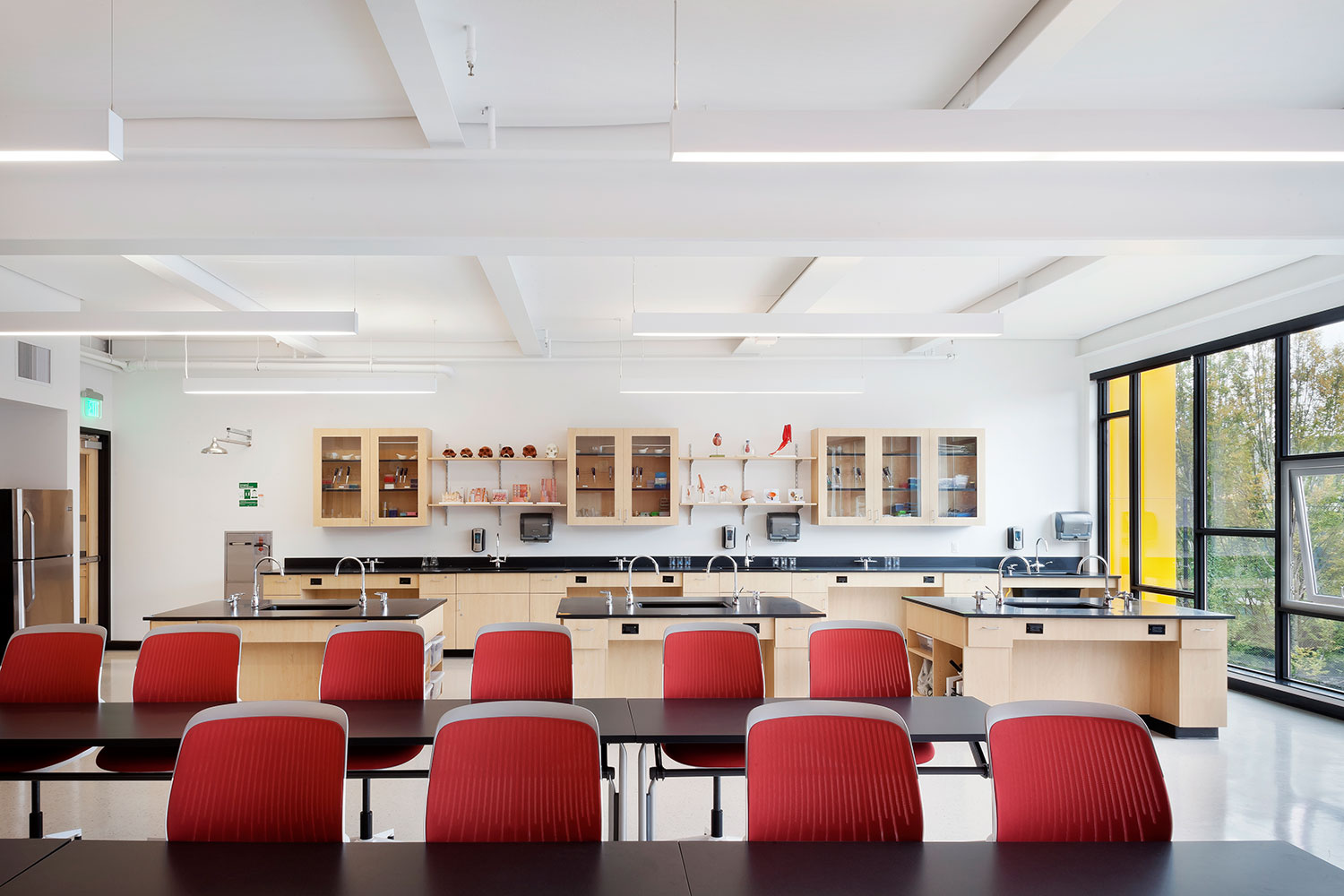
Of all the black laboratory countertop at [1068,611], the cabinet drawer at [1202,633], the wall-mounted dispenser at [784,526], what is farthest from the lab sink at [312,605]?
the cabinet drawer at [1202,633]

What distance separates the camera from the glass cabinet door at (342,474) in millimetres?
8273

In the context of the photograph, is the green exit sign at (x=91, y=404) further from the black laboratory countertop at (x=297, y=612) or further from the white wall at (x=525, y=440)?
the black laboratory countertop at (x=297, y=612)

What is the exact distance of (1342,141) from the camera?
239 cm

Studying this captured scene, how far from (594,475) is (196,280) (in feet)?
13.1

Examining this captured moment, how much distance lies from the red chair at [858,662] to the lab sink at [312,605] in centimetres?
366

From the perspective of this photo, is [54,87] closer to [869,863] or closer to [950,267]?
[869,863]

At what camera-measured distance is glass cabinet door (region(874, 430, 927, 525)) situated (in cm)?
831

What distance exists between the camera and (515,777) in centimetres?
232

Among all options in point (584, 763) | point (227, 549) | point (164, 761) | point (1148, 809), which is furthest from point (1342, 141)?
point (227, 549)

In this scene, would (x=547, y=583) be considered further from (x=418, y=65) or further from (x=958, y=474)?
(x=418, y=65)

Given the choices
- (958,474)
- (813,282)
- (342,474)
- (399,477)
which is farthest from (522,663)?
(958,474)

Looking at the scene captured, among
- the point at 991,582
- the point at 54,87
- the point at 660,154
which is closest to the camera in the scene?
the point at 54,87

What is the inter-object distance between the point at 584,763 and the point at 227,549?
759 cm

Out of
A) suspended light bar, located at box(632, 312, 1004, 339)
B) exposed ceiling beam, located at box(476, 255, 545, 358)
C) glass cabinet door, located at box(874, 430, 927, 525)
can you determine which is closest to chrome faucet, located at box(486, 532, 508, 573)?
exposed ceiling beam, located at box(476, 255, 545, 358)
